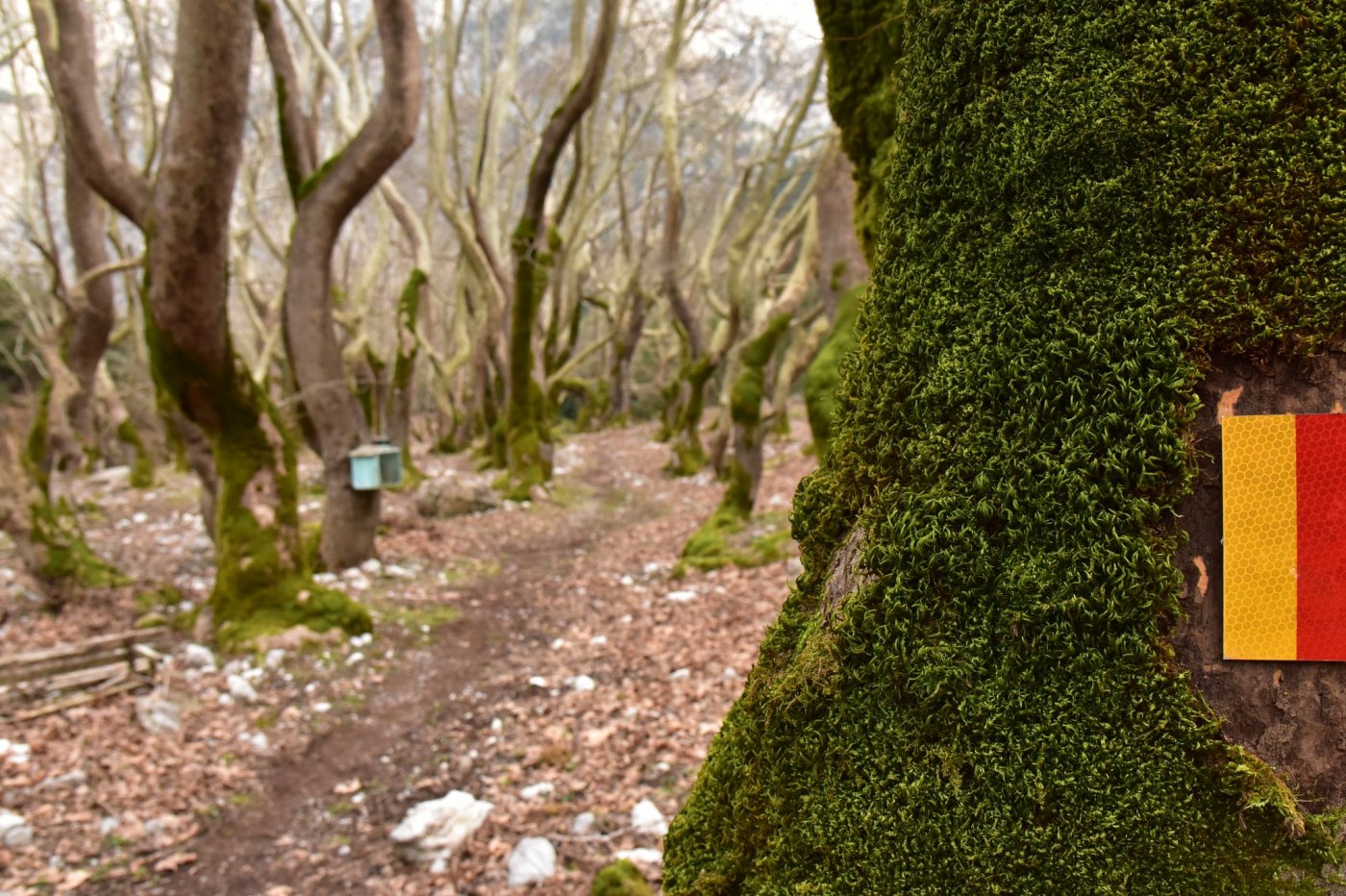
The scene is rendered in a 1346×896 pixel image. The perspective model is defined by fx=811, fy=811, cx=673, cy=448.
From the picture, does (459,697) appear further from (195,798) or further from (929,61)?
(929,61)

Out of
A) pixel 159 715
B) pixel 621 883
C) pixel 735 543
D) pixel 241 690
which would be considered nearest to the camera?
pixel 621 883

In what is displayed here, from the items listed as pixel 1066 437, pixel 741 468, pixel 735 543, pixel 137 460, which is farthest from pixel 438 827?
pixel 137 460

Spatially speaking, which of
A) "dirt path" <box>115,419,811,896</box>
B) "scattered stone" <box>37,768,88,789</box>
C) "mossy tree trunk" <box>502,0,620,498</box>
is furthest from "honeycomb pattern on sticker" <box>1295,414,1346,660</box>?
"mossy tree trunk" <box>502,0,620,498</box>

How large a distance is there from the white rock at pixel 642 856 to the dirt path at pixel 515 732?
0.15 ft

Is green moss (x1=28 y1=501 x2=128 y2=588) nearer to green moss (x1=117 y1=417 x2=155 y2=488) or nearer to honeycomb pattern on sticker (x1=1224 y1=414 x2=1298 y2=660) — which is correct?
honeycomb pattern on sticker (x1=1224 y1=414 x2=1298 y2=660)

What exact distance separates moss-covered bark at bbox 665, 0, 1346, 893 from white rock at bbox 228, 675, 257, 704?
4.82 metres

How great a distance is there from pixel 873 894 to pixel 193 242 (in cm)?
582

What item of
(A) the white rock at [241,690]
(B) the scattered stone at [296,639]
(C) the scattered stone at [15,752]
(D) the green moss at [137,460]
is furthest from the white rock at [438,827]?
(D) the green moss at [137,460]

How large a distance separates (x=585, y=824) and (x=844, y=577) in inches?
109

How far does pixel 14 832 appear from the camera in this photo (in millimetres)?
3682

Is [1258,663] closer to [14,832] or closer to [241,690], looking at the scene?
[14,832]

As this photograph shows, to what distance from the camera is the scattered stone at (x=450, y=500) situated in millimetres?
11125

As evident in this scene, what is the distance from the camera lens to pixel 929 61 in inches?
55.4

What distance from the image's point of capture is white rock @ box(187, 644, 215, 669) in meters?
5.52
